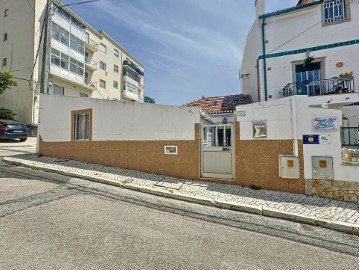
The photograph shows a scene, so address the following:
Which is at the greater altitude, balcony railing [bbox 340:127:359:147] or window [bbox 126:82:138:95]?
window [bbox 126:82:138:95]

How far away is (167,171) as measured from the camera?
25.8 ft

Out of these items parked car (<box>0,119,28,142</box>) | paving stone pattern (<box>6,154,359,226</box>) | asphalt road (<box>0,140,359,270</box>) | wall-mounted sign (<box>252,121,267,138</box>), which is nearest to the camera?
asphalt road (<box>0,140,359,270</box>)

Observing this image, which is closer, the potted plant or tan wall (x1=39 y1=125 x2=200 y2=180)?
tan wall (x1=39 y1=125 x2=200 y2=180)

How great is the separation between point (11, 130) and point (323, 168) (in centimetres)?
1730

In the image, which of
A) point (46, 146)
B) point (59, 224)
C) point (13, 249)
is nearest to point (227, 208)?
point (59, 224)

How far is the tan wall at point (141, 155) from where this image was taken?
754cm

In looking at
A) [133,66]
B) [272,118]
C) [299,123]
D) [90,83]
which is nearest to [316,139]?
[299,123]

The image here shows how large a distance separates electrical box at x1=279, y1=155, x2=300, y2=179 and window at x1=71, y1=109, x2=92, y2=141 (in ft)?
26.6

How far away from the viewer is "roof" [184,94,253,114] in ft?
39.2

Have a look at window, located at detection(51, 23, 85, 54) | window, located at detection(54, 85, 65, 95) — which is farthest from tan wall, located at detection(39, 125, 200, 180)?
window, located at detection(51, 23, 85, 54)

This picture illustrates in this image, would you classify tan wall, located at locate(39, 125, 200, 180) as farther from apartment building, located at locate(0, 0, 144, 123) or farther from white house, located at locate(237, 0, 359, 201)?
apartment building, located at locate(0, 0, 144, 123)

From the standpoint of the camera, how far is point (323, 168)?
601 centimetres

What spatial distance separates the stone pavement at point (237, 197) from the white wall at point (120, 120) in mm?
1599

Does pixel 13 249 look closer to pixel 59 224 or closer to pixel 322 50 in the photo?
pixel 59 224
